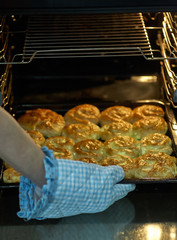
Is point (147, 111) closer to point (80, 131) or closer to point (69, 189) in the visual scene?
point (80, 131)

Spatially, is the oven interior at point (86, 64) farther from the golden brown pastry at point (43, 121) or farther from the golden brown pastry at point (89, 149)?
the golden brown pastry at point (89, 149)

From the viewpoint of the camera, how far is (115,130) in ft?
9.18

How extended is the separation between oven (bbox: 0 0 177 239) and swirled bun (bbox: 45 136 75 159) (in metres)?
0.34

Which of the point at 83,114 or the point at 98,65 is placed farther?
the point at 98,65

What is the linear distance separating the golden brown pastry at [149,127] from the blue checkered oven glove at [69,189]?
2.58 feet

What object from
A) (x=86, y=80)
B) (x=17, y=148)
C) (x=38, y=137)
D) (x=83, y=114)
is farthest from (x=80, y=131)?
(x=17, y=148)

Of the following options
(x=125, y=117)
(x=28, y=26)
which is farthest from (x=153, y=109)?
(x=28, y=26)

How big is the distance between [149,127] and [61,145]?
1.91ft

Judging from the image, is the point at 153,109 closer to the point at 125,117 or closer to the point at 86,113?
the point at 125,117

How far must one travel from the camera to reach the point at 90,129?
283 centimetres

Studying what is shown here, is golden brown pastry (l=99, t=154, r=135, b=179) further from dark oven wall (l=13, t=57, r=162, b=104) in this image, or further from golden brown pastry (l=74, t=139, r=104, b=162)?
dark oven wall (l=13, t=57, r=162, b=104)

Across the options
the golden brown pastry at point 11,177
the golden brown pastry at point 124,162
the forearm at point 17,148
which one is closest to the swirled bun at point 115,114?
the golden brown pastry at point 124,162

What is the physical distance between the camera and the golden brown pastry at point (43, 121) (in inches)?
113

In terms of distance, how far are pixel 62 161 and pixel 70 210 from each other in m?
0.28
